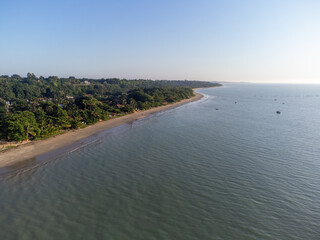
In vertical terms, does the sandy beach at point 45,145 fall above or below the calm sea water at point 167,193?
above

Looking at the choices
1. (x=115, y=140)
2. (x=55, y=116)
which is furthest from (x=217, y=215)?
(x=55, y=116)

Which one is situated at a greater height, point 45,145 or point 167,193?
point 45,145

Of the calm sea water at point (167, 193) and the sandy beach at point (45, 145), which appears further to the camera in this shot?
the sandy beach at point (45, 145)

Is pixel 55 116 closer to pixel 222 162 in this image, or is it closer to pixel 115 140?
pixel 115 140

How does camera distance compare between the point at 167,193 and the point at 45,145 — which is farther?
the point at 45,145

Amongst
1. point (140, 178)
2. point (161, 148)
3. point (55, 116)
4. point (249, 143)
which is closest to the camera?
point (140, 178)

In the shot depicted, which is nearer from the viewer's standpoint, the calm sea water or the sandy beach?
the calm sea water

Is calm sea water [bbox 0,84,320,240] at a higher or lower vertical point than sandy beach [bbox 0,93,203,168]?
lower

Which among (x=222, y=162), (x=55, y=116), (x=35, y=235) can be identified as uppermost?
(x=55, y=116)
